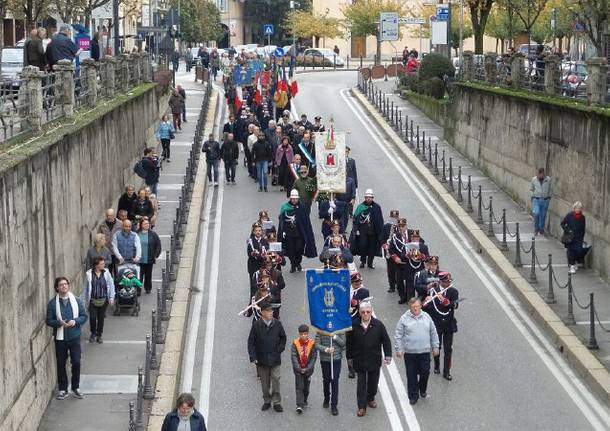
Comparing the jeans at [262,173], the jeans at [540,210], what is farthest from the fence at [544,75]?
the jeans at [262,173]

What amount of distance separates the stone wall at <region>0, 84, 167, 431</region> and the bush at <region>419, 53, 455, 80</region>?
28.9 m

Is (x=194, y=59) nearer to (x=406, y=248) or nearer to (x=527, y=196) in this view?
(x=527, y=196)

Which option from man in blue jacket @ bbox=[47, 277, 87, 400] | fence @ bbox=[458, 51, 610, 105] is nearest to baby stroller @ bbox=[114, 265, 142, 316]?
man in blue jacket @ bbox=[47, 277, 87, 400]

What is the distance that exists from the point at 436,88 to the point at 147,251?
3081cm

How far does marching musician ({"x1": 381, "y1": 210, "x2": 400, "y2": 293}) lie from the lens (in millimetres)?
24266

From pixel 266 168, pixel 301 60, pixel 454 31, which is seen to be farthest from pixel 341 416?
pixel 301 60

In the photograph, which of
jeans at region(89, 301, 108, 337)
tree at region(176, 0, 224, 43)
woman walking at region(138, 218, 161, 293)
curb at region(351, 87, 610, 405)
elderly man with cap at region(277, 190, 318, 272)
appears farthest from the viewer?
tree at region(176, 0, 224, 43)

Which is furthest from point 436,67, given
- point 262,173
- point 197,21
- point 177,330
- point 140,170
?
point 197,21

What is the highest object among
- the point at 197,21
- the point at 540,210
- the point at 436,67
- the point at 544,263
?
the point at 197,21

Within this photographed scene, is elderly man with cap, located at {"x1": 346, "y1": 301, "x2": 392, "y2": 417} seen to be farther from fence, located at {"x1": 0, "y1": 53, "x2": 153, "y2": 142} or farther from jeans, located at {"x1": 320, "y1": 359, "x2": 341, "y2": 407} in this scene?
fence, located at {"x1": 0, "y1": 53, "x2": 153, "y2": 142}

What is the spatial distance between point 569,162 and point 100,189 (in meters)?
9.85

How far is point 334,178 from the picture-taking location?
28.2 meters

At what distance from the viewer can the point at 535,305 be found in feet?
77.9

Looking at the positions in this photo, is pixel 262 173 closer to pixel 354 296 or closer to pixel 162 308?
pixel 162 308
